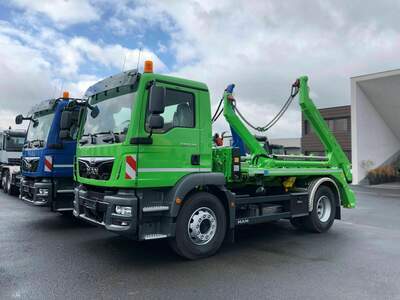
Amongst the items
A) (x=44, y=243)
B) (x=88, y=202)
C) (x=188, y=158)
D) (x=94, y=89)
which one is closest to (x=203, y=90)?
(x=188, y=158)

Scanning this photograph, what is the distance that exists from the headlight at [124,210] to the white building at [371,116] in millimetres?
20140

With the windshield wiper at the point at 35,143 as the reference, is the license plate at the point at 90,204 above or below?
below

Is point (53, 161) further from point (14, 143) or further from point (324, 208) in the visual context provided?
point (14, 143)

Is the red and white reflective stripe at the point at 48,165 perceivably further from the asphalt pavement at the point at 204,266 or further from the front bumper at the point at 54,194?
the asphalt pavement at the point at 204,266

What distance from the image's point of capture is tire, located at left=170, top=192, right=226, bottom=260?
5.48 metres

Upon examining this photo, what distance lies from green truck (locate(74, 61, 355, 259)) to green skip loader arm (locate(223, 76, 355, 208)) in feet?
0.45

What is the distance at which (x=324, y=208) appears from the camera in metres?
8.30

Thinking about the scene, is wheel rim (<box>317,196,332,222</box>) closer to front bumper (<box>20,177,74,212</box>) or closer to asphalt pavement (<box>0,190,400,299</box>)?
asphalt pavement (<box>0,190,400,299</box>)

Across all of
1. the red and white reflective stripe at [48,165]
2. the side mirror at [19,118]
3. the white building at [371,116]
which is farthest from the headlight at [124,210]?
the white building at [371,116]

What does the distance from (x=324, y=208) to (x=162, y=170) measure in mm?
4472

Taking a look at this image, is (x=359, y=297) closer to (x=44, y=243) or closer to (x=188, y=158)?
(x=188, y=158)

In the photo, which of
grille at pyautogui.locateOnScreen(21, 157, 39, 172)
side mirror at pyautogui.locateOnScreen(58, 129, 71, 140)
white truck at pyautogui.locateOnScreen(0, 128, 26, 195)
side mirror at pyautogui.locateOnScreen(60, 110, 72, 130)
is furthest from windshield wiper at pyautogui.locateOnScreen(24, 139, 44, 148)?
white truck at pyautogui.locateOnScreen(0, 128, 26, 195)

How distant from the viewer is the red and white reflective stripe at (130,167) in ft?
16.9

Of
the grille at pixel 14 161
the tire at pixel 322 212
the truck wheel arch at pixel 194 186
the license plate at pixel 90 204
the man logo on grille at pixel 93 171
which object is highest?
the grille at pixel 14 161
